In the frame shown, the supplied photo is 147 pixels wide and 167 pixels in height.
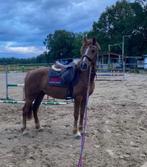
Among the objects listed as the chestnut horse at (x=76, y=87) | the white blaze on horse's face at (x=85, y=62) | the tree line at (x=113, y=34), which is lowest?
the chestnut horse at (x=76, y=87)

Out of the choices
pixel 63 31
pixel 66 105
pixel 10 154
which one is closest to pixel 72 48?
pixel 63 31

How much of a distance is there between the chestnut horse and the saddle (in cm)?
9

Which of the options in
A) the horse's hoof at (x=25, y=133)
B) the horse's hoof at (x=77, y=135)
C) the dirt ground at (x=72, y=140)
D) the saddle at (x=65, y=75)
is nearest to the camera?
the dirt ground at (x=72, y=140)

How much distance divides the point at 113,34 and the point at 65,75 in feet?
241

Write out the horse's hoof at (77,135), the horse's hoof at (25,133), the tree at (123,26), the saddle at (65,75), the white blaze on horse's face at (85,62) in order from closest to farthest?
the white blaze on horse's face at (85,62) → the horse's hoof at (77,135) → the saddle at (65,75) → the horse's hoof at (25,133) → the tree at (123,26)

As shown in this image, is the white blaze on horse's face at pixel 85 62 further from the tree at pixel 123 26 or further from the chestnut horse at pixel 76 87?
the tree at pixel 123 26

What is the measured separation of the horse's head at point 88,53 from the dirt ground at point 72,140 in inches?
57.9

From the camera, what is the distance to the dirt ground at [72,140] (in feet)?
20.0

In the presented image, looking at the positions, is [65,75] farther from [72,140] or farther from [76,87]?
[72,140]

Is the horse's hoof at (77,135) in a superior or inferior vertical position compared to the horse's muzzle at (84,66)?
inferior

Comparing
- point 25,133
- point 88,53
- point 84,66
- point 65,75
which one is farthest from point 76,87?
point 25,133

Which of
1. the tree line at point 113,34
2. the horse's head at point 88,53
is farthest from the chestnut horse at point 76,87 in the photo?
the tree line at point 113,34

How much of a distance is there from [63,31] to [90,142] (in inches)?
3684

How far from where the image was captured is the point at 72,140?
7461mm
